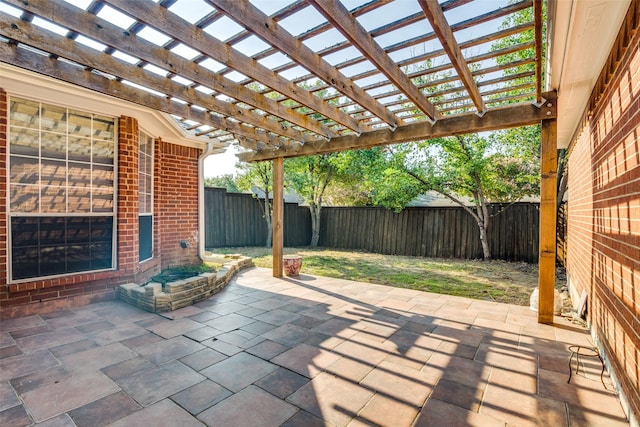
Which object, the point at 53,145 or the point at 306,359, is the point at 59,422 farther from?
the point at 53,145

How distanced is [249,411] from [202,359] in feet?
2.90

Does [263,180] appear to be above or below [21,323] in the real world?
above

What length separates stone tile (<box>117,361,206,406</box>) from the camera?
2.12m

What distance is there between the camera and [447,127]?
13.4 feet

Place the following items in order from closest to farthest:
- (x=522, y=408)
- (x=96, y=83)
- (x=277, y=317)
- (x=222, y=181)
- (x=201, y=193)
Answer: (x=522, y=408), (x=96, y=83), (x=277, y=317), (x=201, y=193), (x=222, y=181)

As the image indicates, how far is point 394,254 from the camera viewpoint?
10.3m

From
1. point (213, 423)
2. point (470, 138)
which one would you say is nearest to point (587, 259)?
point (213, 423)

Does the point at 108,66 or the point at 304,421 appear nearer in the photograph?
the point at 304,421

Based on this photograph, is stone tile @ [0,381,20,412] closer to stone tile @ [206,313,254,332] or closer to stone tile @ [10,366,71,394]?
stone tile @ [10,366,71,394]

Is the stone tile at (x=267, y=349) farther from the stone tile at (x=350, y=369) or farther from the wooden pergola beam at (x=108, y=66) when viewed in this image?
the wooden pergola beam at (x=108, y=66)

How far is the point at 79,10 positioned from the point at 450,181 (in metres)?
8.47

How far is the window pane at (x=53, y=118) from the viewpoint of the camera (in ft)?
12.2

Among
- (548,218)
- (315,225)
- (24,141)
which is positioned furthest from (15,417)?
(315,225)

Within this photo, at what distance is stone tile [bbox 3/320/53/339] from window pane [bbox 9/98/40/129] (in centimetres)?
223
